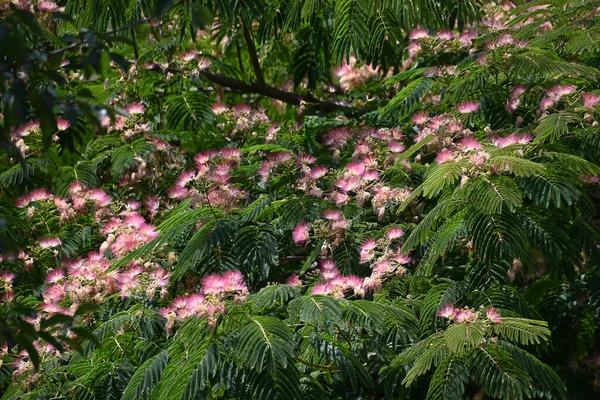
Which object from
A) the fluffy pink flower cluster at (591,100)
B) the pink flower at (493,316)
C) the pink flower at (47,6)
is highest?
the pink flower at (47,6)

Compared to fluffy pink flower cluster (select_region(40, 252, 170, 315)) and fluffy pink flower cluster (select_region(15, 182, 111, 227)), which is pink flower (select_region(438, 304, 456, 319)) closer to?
fluffy pink flower cluster (select_region(40, 252, 170, 315))

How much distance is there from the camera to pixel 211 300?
4.09 meters

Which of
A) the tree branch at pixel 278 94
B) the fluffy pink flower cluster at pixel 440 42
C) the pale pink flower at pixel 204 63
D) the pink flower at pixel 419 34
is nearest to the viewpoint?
the fluffy pink flower cluster at pixel 440 42

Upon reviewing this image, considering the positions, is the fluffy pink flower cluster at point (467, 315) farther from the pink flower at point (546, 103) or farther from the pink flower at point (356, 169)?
the pink flower at point (546, 103)

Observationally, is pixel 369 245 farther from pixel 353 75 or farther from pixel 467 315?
pixel 353 75

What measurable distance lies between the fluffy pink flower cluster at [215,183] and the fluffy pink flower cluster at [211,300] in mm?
785

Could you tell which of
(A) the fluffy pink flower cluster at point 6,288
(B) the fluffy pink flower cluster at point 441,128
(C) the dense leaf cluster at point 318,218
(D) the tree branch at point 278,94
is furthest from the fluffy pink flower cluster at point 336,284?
(D) the tree branch at point 278,94

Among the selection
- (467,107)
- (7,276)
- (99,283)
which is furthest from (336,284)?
(7,276)

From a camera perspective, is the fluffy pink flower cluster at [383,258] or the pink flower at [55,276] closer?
the fluffy pink flower cluster at [383,258]

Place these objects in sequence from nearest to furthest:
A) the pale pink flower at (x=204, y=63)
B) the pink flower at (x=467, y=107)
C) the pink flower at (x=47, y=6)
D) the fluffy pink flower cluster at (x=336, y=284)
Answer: the fluffy pink flower cluster at (x=336, y=284)
the pink flower at (x=467, y=107)
the pink flower at (x=47, y=6)
the pale pink flower at (x=204, y=63)

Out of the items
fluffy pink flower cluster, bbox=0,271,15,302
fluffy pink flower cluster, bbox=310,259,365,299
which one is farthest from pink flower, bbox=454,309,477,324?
fluffy pink flower cluster, bbox=0,271,15,302

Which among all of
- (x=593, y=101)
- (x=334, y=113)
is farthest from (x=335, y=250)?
(x=334, y=113)

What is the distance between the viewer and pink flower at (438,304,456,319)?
433 cm

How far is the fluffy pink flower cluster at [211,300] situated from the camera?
13.3 ft
